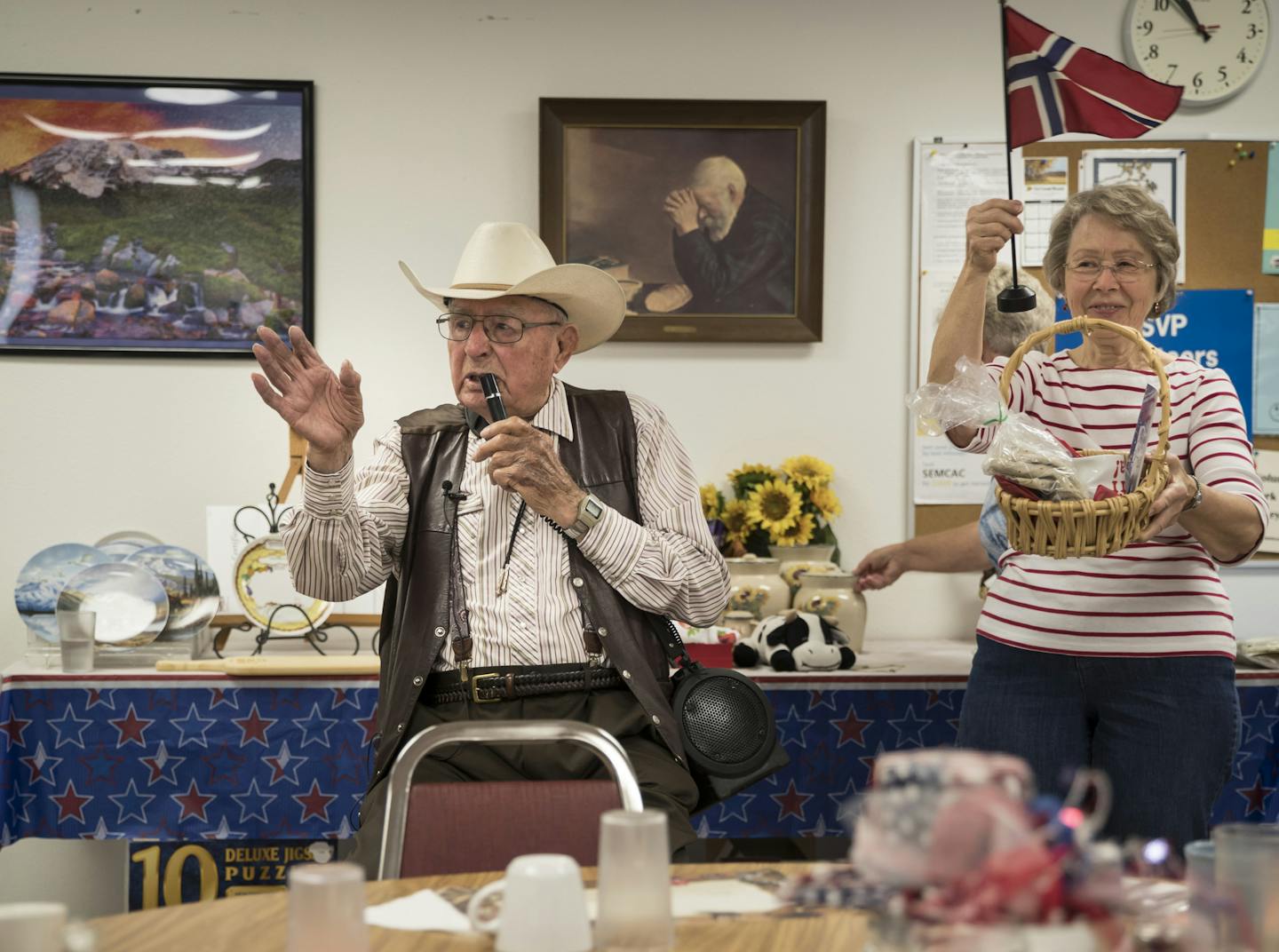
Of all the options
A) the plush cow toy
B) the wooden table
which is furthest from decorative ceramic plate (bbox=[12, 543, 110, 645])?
the wooden table

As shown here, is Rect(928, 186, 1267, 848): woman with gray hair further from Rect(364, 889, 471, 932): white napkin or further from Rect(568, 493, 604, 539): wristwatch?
Rect(364, 889, 471, 932): white napkin

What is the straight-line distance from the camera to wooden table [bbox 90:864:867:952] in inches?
50.6

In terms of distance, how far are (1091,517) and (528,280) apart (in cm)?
109

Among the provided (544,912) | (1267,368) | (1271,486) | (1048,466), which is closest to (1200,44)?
(1267,368)

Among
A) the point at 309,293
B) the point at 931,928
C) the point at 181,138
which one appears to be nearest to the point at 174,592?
the point at 309,293

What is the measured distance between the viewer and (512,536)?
2.42 m

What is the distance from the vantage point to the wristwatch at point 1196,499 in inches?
77.2

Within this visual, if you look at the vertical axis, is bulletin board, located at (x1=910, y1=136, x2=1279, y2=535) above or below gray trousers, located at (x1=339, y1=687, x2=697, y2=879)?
above

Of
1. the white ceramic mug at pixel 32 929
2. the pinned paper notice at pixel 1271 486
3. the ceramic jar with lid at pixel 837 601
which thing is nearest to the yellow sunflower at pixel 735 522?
the ceramic jar with lid at pixel 837 601

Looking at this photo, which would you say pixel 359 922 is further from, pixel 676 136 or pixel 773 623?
pixel 676 136

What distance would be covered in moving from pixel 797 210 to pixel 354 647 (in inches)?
63.2

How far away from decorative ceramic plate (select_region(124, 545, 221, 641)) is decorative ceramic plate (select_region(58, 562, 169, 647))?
27 millimetres

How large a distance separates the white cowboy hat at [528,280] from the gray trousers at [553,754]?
75 centimetres

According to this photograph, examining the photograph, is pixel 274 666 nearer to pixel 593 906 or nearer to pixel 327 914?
pixel 593 906
